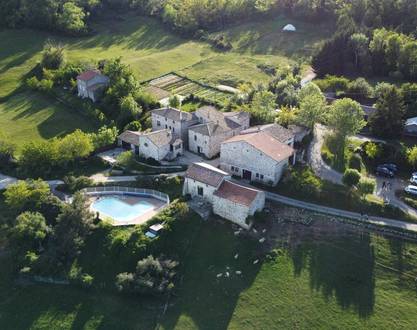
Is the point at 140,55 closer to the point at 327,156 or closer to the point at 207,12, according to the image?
the point at 207,12

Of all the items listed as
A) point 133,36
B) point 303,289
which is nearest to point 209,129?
point 303,289

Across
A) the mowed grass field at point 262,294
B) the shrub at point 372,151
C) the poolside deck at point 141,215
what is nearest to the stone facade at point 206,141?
the poolside deck at point 141,215

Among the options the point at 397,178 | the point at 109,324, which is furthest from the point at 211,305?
the point at 397,178

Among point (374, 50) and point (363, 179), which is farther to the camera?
point (374, 50)

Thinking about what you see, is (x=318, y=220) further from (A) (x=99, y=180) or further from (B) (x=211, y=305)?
(A) (x=99, y=180)

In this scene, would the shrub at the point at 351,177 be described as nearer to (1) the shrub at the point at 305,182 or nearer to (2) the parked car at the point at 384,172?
(1) the shrub at the point at 305,182

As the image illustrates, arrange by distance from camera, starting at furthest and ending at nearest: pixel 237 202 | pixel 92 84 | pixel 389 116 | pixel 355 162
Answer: pixel 92 84, pixel 389 116, pixel 355 162, pixel 237 202
